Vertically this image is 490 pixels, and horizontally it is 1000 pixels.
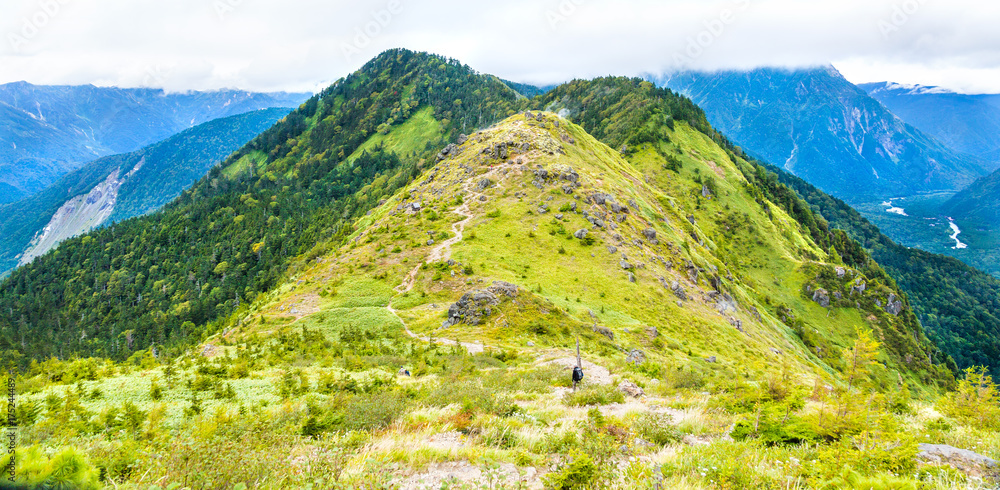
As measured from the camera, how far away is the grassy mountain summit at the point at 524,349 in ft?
24.6

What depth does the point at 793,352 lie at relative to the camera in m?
54.8

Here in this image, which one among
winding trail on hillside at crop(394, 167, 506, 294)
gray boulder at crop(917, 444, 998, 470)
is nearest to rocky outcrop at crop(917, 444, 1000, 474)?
gray boulder at crop(917, 444, 998, 470)

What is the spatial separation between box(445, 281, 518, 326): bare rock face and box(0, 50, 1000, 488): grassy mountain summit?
0.64 feet

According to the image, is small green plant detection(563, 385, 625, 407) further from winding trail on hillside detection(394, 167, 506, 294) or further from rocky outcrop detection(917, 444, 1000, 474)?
winding trail on hillside detection(394, 167, 506, 294)

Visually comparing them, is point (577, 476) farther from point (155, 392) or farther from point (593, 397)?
point (155, 392)

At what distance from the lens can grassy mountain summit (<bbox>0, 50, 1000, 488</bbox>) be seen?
751 cm

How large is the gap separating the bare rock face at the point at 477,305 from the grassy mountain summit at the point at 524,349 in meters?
0.20

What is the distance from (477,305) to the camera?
3497 cm

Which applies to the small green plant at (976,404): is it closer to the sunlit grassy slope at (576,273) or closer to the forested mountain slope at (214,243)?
the sunlit grassy slope at (576,273)

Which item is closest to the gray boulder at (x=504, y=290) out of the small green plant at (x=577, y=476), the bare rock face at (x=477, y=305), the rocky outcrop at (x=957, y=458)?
the bare rock face at (x=477, y=305)

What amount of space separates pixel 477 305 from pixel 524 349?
709 cm

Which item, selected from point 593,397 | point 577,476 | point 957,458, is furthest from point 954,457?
point 593,397

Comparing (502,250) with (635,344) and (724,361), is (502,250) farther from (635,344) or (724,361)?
(724,361)

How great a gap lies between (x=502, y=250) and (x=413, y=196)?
29.0 m
